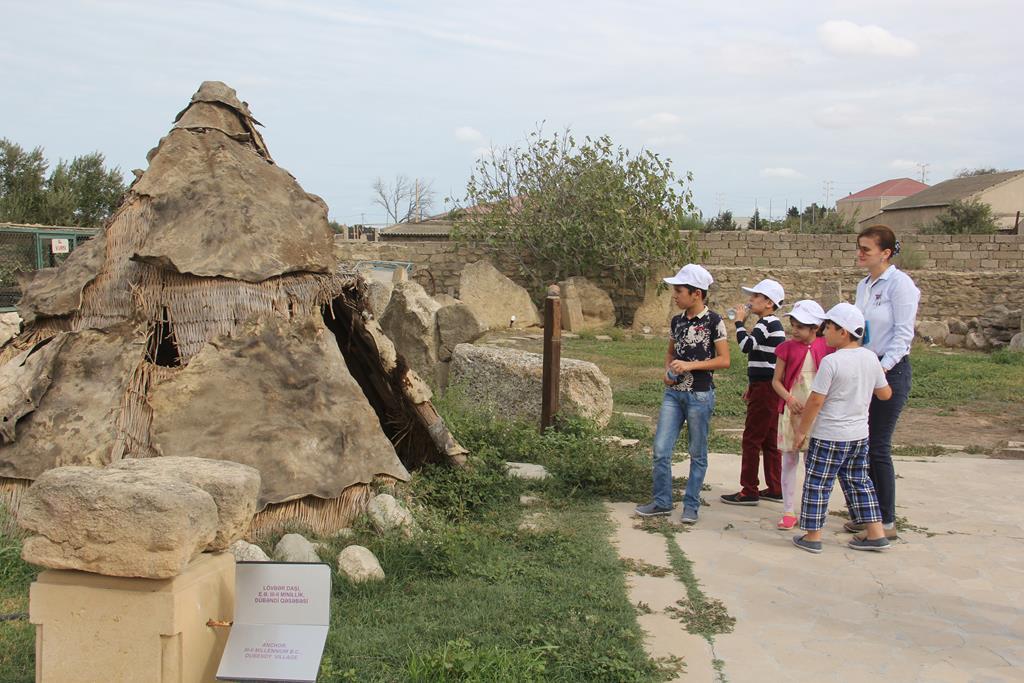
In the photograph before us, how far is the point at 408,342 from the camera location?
34.2 ft

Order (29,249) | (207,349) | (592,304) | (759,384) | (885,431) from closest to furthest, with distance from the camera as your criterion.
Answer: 1. (207,349)
2. (885,431)
3. (759,384)
4. (29,249)
5. (592,304)

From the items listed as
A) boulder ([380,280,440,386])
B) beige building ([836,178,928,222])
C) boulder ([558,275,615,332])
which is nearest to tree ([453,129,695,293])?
boulder ([558,275,615,332])

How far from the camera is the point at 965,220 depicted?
3050 centimetres

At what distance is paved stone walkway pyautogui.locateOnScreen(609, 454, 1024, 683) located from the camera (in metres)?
3.90

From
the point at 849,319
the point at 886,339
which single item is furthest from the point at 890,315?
the point at 849,319

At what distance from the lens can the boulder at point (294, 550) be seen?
4684 millimetres

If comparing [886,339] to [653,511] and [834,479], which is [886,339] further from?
[653,511]

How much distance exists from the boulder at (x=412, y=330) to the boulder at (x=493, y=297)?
7.53 metres

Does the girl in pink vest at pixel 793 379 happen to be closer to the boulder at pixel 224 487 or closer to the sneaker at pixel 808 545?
the sneaker at pixel 808 545

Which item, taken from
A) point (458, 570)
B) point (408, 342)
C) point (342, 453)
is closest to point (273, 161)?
point (342, 453)

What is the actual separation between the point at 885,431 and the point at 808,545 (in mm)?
797

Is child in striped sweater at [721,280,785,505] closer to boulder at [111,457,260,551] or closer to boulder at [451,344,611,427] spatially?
boulder at [451,344,611,427]

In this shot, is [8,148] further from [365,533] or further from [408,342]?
[365,533]

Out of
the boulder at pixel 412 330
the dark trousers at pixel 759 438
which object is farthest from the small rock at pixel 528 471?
the boulder at pixel 412 330
